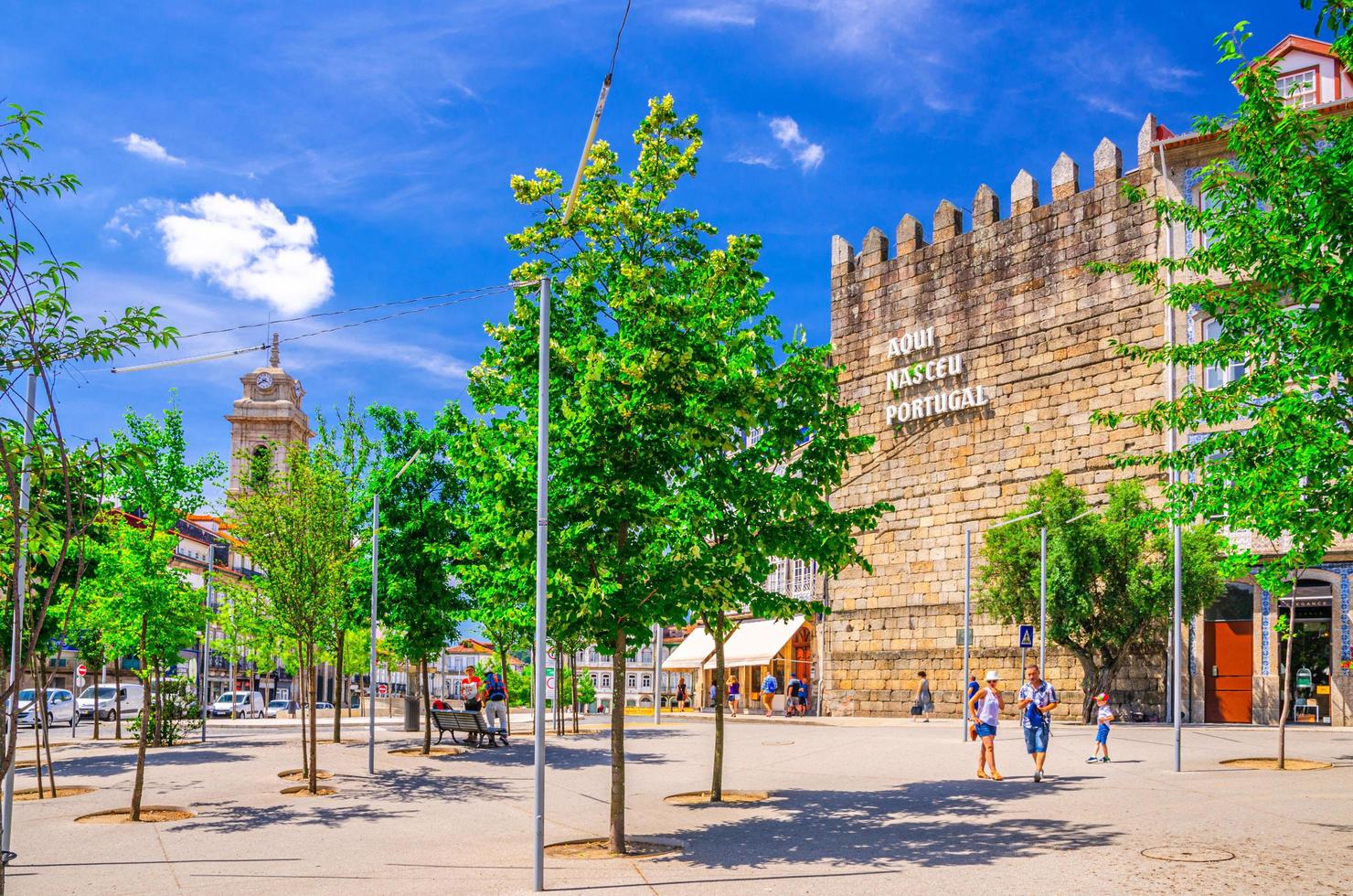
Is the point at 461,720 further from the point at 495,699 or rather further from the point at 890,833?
the point at 890,833

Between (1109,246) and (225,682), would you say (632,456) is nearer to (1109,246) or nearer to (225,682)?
(1109,246)

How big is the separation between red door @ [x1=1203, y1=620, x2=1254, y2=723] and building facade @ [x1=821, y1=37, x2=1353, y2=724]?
0.04 metres

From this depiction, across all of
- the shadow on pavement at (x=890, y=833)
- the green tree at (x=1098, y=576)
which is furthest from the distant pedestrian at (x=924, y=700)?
the shadow on pavement at (x=890, y=833)

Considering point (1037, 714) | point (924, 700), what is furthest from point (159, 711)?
point (924, 700)

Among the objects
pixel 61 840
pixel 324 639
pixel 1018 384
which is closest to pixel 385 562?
pixel 324 639

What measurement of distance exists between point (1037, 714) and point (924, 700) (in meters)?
20.2

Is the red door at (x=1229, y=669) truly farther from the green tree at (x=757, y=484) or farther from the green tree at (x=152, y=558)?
the green tree at (x=152, y=558)

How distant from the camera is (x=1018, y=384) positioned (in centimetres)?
3981

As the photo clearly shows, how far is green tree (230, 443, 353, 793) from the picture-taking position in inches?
854

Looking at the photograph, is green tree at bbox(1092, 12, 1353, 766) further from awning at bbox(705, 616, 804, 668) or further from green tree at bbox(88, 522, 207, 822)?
awning at bbox(705, 616, 804, 668)

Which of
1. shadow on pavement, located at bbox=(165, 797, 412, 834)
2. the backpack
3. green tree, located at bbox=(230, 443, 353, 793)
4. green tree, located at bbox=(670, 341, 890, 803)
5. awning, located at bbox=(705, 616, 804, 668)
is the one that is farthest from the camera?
awning, located at bbox=(705, 616, 804, 668)

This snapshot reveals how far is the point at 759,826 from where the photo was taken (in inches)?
627

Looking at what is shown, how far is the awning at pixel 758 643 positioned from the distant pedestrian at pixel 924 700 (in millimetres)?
6340

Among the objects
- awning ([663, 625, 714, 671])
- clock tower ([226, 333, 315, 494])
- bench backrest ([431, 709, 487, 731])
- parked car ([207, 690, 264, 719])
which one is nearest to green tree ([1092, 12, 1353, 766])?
bench backrest ([431, 709, 487, 731])
